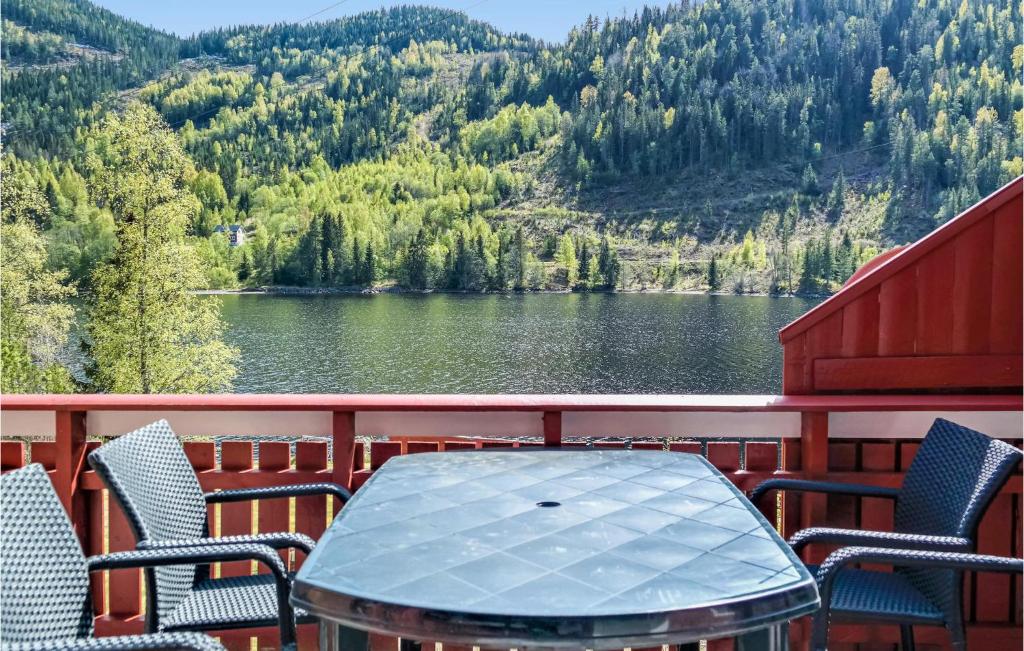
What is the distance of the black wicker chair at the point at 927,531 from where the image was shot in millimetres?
1677

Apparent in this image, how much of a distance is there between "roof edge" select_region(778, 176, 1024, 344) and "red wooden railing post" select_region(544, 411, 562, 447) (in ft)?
2.63

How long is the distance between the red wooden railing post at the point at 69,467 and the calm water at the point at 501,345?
33.4 meters

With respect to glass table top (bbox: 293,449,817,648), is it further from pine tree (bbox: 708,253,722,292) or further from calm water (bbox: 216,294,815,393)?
pine tree (bbox: 708,253,722,292)

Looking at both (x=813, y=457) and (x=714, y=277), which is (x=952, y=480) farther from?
(x=714, y=277)

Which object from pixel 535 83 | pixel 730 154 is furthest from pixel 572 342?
pixel 535 83

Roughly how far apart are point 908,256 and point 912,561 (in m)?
1.28

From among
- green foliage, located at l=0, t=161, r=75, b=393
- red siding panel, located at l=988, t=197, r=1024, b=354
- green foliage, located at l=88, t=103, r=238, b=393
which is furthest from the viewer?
green foliage, located at l=0, t=161, r=75, b=393

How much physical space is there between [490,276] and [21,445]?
6854 centimetres

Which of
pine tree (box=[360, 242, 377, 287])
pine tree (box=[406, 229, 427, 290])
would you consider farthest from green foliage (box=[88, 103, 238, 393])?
pine tree (box=[406, 229, 427, 290])

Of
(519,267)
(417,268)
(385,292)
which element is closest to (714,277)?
(519,267)

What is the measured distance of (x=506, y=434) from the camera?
2.27 meters

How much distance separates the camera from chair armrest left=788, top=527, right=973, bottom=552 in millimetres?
1662

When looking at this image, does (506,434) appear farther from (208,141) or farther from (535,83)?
(535,83)

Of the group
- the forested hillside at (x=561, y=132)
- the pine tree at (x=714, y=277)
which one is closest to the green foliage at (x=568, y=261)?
the forested hillside at (x=561, y=132)
